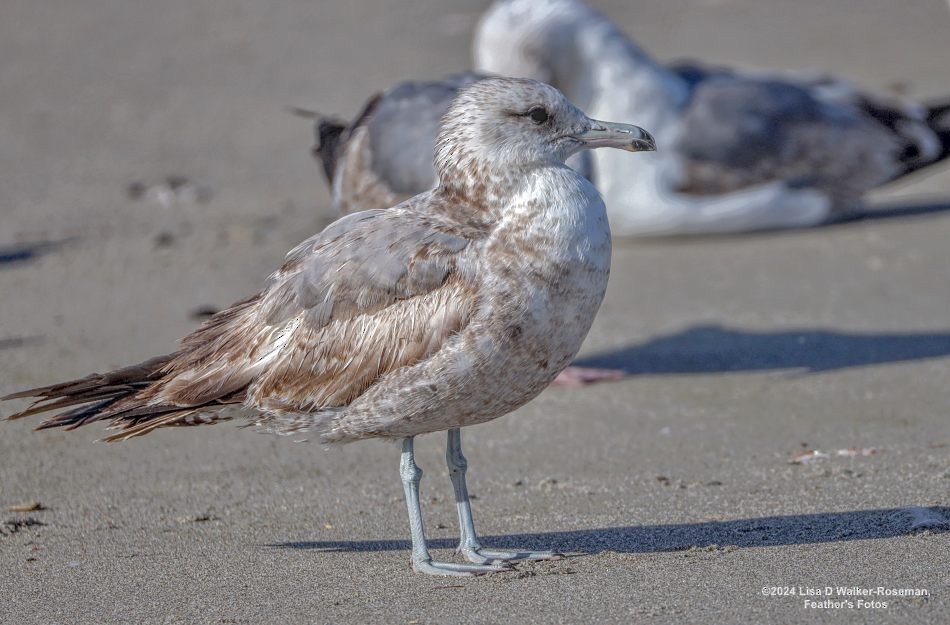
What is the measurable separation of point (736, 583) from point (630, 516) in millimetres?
837

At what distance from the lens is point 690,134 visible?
29.8 ft

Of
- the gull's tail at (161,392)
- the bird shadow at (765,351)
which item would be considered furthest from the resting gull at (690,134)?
the gull's tail at (161,392)

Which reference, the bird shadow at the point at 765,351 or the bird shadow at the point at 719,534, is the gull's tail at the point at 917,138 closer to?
the bird shadow at the point at 765,351

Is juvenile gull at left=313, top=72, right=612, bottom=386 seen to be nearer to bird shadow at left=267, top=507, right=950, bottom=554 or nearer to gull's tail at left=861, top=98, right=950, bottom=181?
bird shadow at left=267, top=507, right=950, bottom=554

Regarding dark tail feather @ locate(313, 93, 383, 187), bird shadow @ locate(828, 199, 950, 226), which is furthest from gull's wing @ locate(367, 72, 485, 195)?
bird shadow @ locate(828, 199, 950, 226)

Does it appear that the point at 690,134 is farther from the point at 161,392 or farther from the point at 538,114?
the point at 161,392

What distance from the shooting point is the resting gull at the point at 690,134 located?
8.95 metres

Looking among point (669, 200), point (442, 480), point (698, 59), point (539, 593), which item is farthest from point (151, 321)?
point (698, 59)

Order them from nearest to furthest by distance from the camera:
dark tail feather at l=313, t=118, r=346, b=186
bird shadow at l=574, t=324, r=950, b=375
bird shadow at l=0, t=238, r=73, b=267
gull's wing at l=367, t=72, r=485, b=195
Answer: bird shadow at l=574, t=324, r=950, b=375, gull's wing at l=367, t=72, r=485, b=195, dark tail feather at l=313, t=118, r=346, b=186, bird shadow at l=0, t=238, r=73, b=267

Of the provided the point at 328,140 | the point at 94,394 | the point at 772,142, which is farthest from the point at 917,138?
the point at 94,394

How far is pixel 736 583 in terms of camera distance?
4051mm

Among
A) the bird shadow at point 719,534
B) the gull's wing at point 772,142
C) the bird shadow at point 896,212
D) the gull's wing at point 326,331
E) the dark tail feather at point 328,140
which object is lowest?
the bird shadow at point 719,534

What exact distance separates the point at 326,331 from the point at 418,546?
2.45 ft

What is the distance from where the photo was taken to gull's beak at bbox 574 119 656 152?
459 centimetres
